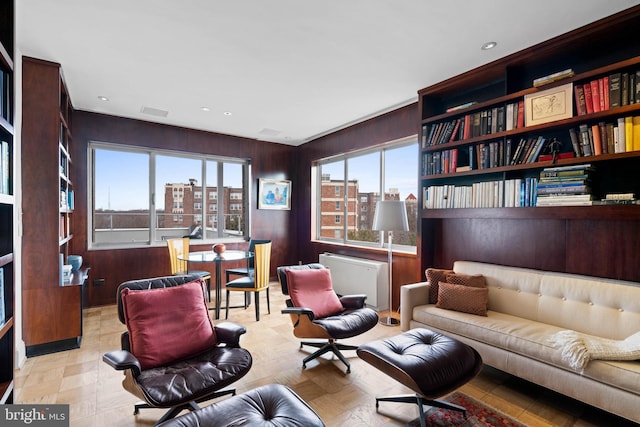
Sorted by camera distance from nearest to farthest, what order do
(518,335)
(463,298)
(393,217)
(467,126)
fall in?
(518,335) → (463,298) → (467,126) → (393,217)

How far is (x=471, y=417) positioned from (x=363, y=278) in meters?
2.41

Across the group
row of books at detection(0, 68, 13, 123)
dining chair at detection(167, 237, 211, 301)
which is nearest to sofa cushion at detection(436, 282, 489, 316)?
dining chair at detection(167, 237, 211, 301)

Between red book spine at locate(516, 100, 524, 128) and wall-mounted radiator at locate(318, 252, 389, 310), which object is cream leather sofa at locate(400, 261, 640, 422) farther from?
red book spine at locate(516, 100, 524, 128)

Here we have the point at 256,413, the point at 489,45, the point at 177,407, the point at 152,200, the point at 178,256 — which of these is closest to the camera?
the point at 256,413

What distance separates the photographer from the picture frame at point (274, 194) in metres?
5.84

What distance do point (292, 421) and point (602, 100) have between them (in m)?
2.99

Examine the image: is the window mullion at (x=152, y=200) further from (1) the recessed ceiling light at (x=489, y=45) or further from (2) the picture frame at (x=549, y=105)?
(2) the picture frame at (x=549, y=105)

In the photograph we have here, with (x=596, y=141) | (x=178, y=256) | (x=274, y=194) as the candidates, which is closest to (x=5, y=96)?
(x=178, y=256)

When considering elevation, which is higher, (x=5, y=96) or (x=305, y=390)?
(x=5, y=96)

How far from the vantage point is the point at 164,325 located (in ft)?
6.72

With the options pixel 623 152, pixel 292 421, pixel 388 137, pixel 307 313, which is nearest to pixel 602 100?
pixel 623 152

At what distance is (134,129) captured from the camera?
15.4 ft

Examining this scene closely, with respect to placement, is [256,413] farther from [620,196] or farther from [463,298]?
[620,196]

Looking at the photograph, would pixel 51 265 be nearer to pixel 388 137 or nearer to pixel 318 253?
pixel 318 253
